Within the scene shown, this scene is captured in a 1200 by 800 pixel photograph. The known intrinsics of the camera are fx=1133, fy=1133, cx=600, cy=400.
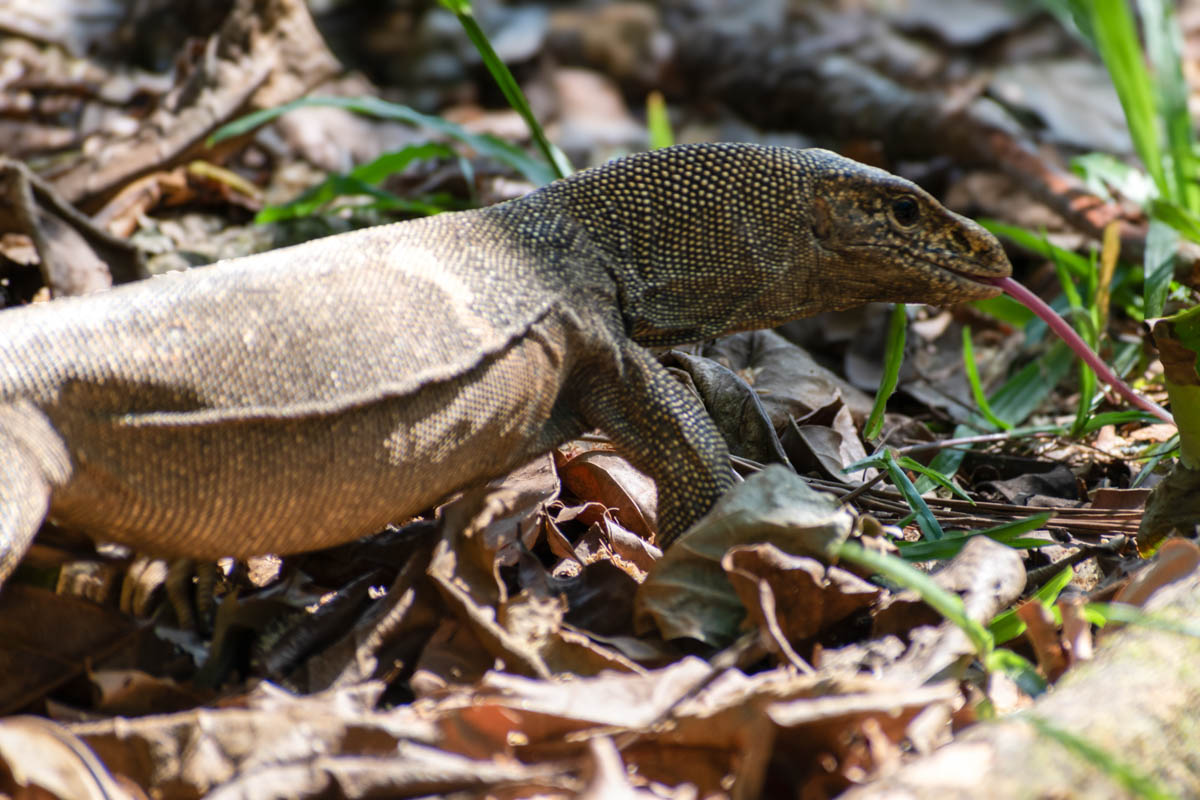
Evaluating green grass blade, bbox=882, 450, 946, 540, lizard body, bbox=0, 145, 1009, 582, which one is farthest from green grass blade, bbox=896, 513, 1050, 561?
lizard body, bbox=0, 145, 1009, 582

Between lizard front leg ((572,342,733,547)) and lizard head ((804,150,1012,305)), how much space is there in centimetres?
72

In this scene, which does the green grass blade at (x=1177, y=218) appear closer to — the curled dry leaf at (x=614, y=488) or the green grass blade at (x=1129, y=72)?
the green grass blade at (x=1129, y=72)

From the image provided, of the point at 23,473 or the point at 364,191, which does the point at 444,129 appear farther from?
the point at 23,473

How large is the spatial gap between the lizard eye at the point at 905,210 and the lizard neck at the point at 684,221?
28cm

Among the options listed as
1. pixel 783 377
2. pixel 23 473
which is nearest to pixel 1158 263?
pixel 783 377

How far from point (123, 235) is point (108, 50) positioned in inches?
126

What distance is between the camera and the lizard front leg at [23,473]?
96.3 inches

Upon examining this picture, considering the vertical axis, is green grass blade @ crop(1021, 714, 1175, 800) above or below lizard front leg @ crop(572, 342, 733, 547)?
above

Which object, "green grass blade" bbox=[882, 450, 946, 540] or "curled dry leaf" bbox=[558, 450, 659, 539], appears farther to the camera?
"curled dry leaf" bbox=[558, 450, 659, 539]

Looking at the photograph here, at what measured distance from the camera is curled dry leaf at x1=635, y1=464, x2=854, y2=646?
110 inches

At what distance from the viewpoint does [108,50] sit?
25.6 ft

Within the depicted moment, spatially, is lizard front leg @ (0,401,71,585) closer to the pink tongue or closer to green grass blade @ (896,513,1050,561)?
green grass blade @ (896,513,1050,561)

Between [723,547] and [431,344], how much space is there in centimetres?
91

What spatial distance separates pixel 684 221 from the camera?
3520 mm
